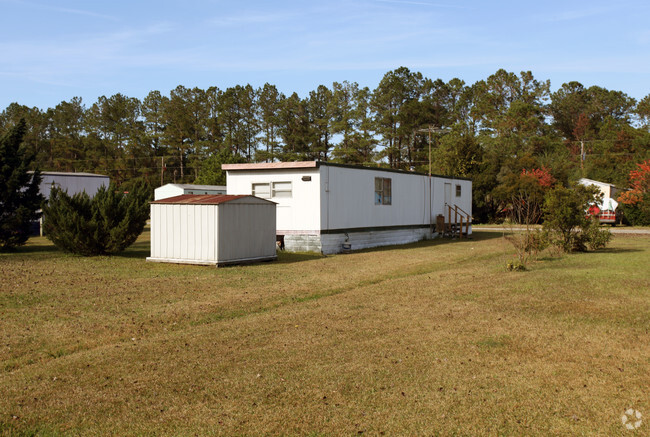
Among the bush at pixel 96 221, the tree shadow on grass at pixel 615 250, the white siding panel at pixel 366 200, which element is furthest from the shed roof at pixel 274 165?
the tree shadow on grass at pixel 615 250

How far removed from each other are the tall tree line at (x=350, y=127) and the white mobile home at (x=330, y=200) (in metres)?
23.3

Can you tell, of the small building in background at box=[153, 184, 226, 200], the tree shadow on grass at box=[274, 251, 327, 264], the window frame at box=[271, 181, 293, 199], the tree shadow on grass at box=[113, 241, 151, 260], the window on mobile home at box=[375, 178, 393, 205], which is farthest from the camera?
the small building in background at box=[153, 184, 226, 200]

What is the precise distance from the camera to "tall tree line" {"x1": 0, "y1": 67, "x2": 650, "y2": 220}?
53.0 meters

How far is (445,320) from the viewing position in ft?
26.4

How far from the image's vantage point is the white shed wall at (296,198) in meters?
18.3

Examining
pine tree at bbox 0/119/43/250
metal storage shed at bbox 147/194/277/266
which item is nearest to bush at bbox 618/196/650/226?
metal storage shed at bbox 147/194/277/266

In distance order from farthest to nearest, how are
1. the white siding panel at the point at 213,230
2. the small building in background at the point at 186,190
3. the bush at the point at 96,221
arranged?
the small building in background at the point at 186,190 → the bush at the point at 96,221 → the white siding panel at the point at 213,230

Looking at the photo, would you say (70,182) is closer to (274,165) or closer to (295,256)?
(274,165)

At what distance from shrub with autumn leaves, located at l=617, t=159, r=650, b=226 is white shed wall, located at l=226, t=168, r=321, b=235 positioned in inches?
909

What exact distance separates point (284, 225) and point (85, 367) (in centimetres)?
1306

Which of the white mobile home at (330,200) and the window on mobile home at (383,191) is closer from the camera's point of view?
the white mobile home at (330,200)

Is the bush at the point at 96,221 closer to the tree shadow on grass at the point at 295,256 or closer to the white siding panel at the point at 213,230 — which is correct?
the white siding panel at the point at 213,230

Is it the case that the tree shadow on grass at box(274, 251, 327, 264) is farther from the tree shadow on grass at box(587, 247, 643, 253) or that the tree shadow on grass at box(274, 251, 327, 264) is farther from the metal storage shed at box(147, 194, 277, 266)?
the tree shadow on grass at box(587, 247, 643, 253)

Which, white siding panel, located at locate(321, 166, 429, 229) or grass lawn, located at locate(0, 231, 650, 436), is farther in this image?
white siding panel, located at locate(321, 166, 429, 229)
